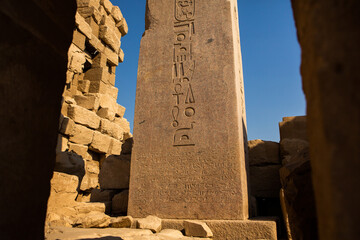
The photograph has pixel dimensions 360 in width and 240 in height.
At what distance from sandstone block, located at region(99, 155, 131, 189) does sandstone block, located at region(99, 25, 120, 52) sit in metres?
6.67

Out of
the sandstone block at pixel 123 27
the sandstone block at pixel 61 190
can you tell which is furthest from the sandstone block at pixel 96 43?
the sandstone block at pixel 61 190

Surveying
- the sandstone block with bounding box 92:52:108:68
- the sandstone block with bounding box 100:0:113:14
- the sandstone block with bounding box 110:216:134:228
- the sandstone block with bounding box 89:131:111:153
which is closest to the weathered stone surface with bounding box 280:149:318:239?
the sandstone block with bounding box 110:216:134:228

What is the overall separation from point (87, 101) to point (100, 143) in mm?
1307

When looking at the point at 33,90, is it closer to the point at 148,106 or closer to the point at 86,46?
the point at 148,106

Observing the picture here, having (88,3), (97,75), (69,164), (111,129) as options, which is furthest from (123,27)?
(69,164)

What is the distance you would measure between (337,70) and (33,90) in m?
1.22

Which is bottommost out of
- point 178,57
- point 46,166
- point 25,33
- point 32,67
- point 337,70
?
point 46,166

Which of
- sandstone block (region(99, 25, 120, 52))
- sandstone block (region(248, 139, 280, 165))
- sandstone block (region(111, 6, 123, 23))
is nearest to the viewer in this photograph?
sandstone block (region(248, 139, 280, 165))

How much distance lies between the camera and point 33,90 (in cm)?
133

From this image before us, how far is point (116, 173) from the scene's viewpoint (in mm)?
4207

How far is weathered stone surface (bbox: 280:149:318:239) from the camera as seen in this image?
136 centimetres

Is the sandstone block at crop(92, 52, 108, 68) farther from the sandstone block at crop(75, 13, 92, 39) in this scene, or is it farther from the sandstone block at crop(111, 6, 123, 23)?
the sandstone block at crop(111, 6, 123, 23)

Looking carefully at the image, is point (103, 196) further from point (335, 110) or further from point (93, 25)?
point (93, 25)

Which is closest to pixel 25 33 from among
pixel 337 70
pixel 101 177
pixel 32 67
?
pixel 32 67
